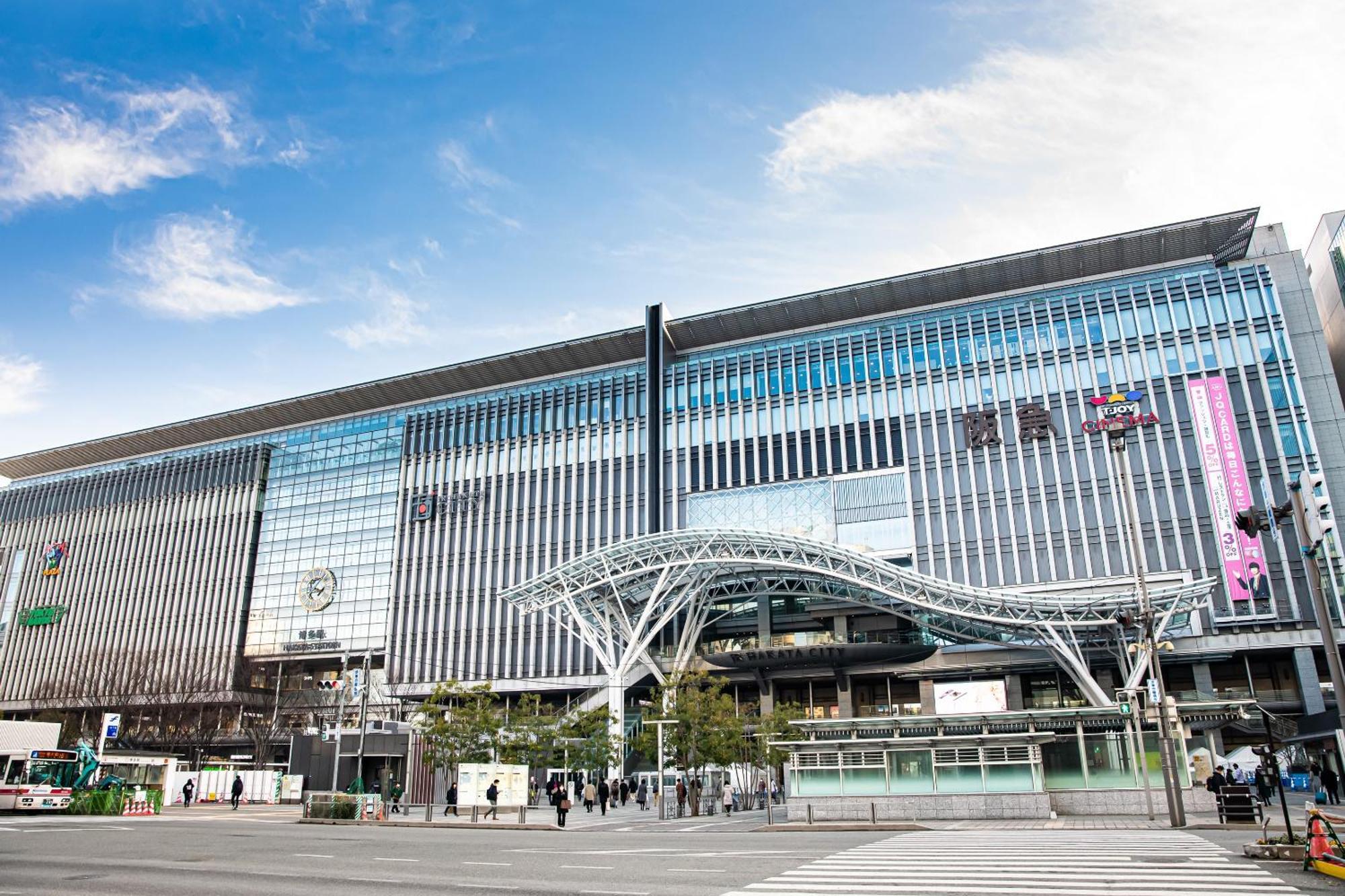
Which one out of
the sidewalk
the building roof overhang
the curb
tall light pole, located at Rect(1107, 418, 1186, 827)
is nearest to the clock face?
the building roof overhang

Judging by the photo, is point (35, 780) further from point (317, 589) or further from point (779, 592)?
point (317, 589)

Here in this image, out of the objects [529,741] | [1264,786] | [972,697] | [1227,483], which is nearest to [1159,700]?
[1264,786]

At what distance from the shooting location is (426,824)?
3441 cm

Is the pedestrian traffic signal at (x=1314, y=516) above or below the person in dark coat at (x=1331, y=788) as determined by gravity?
above

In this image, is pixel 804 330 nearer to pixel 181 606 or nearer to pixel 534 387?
pixel 534 387

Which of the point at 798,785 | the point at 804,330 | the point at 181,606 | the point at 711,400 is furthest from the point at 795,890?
the point at 181,606

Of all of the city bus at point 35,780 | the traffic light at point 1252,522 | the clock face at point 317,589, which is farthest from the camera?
the clock face at point 317,589

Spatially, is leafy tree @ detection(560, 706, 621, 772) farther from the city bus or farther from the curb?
the city bus

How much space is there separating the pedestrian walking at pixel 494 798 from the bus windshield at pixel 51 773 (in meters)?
17.2

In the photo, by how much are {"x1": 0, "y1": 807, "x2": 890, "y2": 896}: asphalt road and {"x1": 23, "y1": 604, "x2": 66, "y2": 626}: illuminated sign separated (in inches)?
3043

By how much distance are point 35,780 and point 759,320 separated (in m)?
56.5

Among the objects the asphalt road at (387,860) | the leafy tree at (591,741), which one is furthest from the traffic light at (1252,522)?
the leafy tree at (591,741)

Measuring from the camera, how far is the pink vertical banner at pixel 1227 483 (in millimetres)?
55562

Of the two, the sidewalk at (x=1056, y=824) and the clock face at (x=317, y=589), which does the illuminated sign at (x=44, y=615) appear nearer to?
the clock face at (x=317, y=589)
